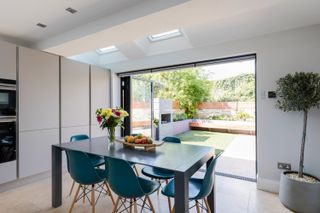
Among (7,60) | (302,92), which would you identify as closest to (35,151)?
(7,60)

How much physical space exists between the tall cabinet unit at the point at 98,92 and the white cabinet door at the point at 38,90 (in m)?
0.80

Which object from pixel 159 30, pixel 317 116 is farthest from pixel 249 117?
pixel 159 30

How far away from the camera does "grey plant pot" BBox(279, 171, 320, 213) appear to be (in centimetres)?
212

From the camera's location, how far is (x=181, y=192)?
1.42 meters

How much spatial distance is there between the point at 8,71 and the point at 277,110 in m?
4.09

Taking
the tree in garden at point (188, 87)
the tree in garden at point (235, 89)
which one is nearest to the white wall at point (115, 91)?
the tree in garden at point (188, 87)

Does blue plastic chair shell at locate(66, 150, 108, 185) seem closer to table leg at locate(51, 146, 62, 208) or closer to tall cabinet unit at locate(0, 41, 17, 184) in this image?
table leg at locate(51, 146, 62, 208)

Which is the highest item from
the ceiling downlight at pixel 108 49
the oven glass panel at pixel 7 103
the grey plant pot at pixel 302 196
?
the ceiling downlight at pixel 108 49

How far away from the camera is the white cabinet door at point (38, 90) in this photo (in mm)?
2889

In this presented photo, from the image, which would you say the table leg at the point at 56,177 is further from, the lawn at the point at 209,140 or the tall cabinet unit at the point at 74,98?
the lawn at the point at 209,140

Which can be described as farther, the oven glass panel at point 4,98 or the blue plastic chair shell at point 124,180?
the oven glass panel at point 4,98

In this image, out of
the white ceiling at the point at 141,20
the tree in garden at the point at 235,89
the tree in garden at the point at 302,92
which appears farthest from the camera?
the tree in garden at the point at 235,89

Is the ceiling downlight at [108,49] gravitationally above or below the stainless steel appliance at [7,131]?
above

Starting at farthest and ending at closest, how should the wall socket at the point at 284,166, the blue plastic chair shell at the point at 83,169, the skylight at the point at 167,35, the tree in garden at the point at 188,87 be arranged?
the tree in garden at the point at 188,87, the skylight at the point at 167,35, the wall socket at the point at 284,166, the blue plastic chair shell at the point at 83,169
